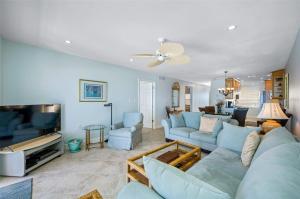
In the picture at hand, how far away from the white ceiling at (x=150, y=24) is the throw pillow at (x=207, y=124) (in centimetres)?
164

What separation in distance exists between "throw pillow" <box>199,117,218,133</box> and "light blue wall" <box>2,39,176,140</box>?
2.43 metres

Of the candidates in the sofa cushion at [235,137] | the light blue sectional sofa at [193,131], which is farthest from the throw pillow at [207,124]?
the sofa cushion at [235,137]

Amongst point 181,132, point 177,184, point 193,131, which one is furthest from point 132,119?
point 177,184

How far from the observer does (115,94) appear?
4508 millimetres

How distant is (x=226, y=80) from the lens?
730cm

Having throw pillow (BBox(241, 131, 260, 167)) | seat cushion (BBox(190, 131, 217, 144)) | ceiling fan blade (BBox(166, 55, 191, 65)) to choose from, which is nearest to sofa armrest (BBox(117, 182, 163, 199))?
throw pillow (BBox(241, 131, 260, 167))

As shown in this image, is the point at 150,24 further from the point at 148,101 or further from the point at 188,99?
the point at 188,99

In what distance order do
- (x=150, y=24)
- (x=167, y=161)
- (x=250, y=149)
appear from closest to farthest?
(x=250, y=149) → (x=150, y=24) → (x=167, y=161)

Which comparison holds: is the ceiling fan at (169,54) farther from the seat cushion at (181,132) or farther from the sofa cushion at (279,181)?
the seat cushion at (181,132)

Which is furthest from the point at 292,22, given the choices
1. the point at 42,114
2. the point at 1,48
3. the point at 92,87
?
the point at 1,48

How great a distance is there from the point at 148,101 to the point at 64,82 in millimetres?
3294

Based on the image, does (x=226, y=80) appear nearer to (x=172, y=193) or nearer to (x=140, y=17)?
(x=140, y=17)

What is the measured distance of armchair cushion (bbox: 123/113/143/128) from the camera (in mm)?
4047

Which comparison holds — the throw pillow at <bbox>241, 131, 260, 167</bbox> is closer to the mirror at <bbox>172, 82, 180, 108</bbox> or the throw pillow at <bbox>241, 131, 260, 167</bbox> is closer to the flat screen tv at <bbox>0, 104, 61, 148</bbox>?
the flat screen tv at <bbox>0, 104, 61, 148</bbox>
